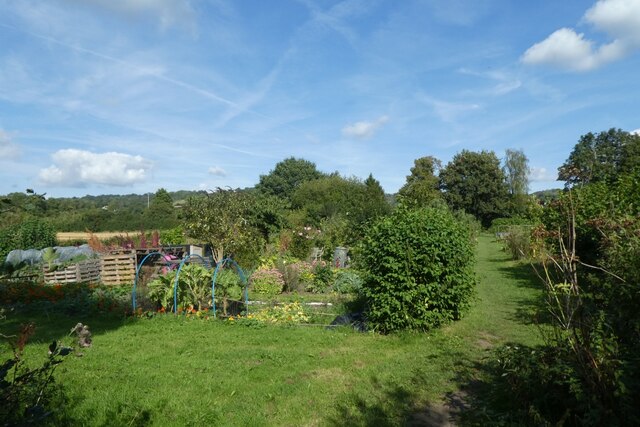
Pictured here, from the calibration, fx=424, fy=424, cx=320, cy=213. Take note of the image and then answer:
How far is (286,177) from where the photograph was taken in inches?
2486

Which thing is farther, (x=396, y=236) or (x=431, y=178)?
(x=431, y=178)

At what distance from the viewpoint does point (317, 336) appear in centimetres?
699

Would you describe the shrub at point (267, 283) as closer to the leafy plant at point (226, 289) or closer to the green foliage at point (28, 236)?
the leafy plant at point (226, 289)

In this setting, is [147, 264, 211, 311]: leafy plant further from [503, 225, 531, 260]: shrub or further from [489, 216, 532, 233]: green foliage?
[489, 216, 532, 233]: green foliage

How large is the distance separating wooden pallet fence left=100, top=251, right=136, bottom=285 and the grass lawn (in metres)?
5.43

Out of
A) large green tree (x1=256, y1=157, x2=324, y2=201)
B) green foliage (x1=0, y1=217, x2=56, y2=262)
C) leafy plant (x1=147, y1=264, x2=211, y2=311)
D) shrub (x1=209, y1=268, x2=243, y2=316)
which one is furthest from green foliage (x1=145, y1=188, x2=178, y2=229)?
shrub (x1=209, y1=268, x2=243, y2=316)

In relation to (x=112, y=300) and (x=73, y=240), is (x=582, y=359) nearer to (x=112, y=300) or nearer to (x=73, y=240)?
(x=112, y=300)

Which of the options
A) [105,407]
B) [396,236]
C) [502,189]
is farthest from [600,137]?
[105,407]

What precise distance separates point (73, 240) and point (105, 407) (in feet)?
81.8

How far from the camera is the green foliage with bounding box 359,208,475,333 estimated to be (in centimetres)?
678

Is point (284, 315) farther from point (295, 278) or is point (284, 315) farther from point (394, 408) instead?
point (394, 408)

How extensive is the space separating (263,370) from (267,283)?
6.10 m

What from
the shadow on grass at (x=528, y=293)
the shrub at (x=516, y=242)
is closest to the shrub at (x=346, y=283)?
the shadow on grass at (x=528, y=293)

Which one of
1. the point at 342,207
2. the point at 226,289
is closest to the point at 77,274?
the point at 226,289
